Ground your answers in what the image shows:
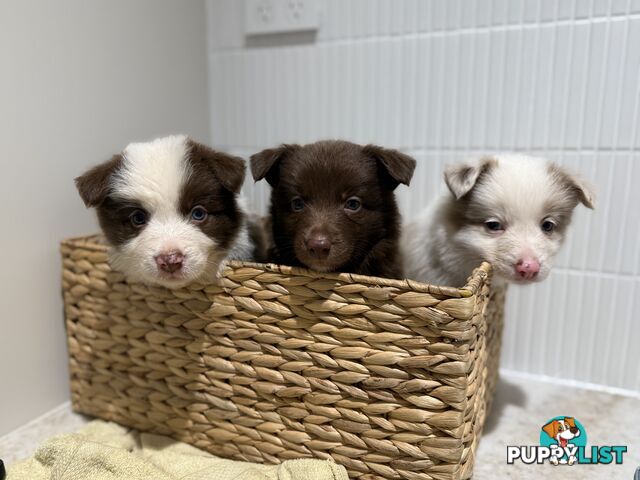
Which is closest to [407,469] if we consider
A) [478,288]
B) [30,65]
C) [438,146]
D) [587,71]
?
[478,288]

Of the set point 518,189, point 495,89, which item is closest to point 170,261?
point 518,189

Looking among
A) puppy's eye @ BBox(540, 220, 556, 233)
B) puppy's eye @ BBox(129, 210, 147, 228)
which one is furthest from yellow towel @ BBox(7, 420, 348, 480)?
puppy's eye @ BBox(540, 220, 556, 233)

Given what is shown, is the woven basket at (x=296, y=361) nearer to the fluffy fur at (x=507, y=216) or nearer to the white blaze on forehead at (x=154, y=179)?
the fluffy fur at (x=507, y=216)

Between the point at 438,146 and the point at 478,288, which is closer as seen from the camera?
the point at 478,288

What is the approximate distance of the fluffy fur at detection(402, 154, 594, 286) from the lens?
1637mm

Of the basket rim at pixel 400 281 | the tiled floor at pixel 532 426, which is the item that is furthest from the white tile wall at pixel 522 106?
the basket rim at pixel 400 281

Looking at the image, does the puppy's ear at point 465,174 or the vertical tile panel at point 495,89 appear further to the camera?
the vertical tile panel at point 495,89

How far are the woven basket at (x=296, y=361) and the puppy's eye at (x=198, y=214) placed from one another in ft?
0.71

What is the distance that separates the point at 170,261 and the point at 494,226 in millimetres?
1049

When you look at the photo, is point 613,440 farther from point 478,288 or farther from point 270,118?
point 270,118

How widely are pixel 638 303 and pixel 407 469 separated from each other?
1282 millimetres

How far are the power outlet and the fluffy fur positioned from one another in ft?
3.57

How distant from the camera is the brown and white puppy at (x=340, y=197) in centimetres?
156

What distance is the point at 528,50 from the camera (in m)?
2.06
